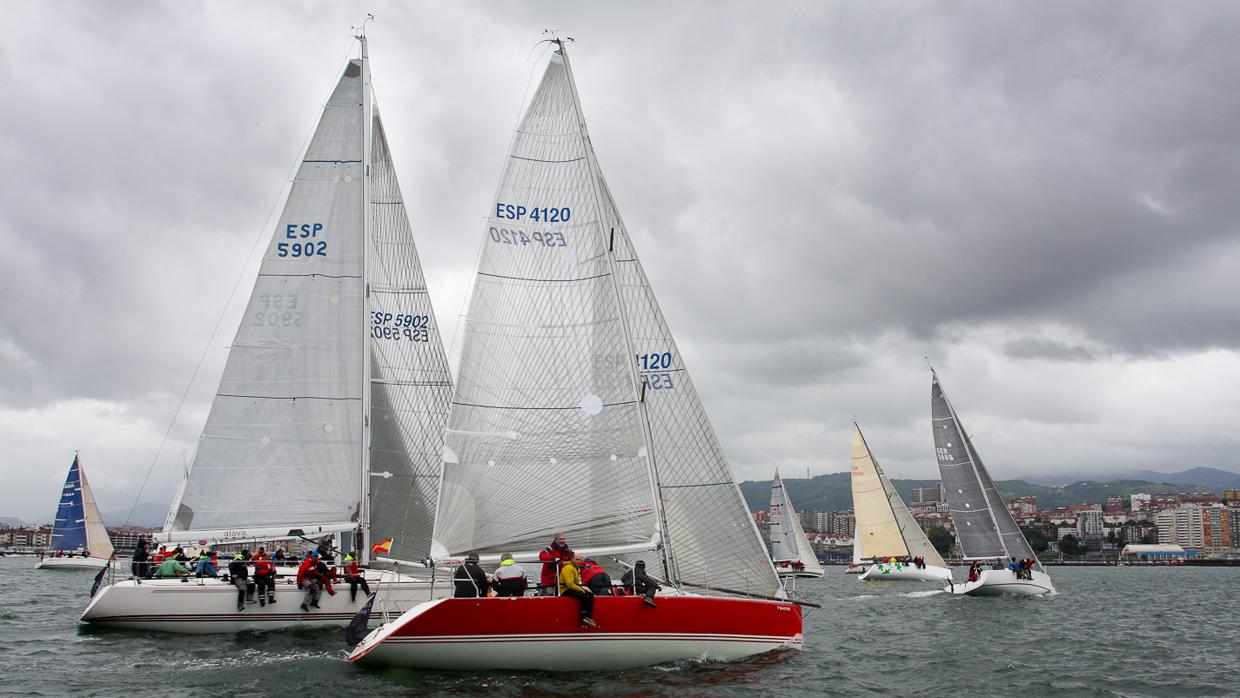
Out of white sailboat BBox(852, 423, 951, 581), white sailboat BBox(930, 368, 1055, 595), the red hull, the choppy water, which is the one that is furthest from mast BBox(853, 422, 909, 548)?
the red hull

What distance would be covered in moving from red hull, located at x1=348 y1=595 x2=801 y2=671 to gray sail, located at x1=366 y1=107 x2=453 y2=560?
8101 millimetres

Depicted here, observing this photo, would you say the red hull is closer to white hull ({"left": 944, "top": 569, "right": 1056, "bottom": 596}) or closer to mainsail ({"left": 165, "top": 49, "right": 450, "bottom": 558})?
mainsail ({"left": 165, "top": 49, "right": 450, "bottom": 558})

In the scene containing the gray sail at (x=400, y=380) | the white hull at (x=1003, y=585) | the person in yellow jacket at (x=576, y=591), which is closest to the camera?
the person in yellow jacket at (x=576, y=591)

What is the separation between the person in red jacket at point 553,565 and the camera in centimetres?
1410

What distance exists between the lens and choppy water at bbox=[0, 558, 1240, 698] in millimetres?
13117

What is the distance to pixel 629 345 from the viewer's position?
1612 cm

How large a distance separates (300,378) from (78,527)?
42.8m

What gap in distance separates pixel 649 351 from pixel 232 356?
10165 mm

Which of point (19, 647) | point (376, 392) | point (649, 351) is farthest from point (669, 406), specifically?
point (19, 647)

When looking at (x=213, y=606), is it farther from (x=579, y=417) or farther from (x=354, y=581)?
(x=579, y=417)

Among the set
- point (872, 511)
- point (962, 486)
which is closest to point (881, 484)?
point (872, 511)

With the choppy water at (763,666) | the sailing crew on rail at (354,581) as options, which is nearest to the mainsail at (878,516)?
the choppy water at (763,666)

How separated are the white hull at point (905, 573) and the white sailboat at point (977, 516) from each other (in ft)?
45.8

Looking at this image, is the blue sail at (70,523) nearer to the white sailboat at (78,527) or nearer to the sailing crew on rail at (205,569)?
the white sailboat at (78,527)
